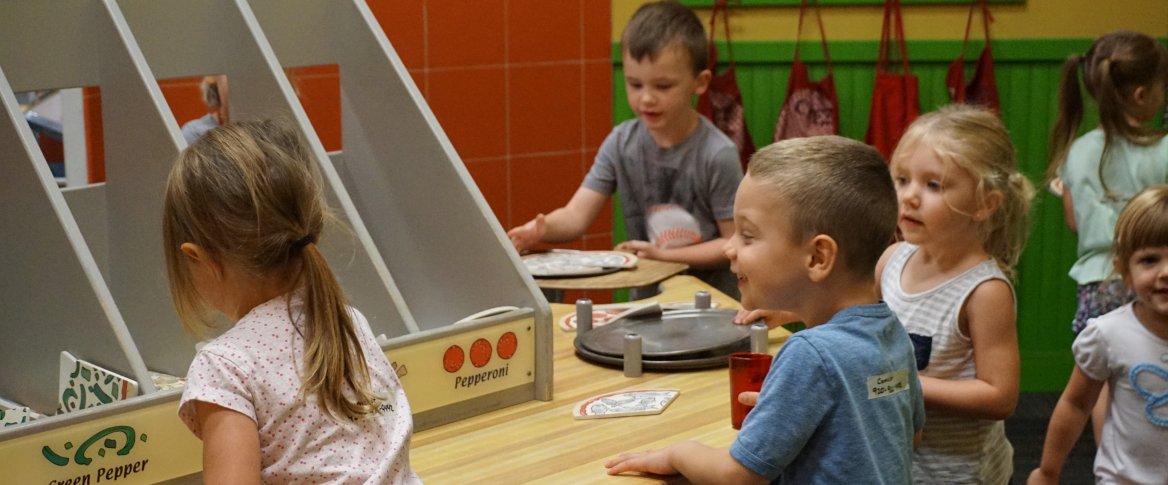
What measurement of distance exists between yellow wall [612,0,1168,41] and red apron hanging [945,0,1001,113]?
36mm

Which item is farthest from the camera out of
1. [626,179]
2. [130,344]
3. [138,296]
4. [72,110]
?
[72,110]

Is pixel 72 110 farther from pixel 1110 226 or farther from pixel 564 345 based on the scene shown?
pixel 1110 226

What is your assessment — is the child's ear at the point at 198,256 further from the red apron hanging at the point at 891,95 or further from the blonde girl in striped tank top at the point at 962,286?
the red apron hanging at the point at 891,95

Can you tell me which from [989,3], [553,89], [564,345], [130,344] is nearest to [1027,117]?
[989,3]

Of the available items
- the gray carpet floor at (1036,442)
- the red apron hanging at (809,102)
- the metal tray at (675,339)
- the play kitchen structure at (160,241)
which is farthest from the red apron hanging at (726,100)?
the play kitchen structure at (160,241)

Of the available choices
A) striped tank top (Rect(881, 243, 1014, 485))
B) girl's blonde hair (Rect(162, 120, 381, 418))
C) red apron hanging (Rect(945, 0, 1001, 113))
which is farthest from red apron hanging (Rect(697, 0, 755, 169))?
girl's blonde hair (Rect(162, 120, 381, 418))

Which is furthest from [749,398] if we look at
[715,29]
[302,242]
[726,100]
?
[715,29]

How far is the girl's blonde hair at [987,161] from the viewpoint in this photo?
88.0 inches

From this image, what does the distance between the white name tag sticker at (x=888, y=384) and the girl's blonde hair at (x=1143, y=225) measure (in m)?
0.94

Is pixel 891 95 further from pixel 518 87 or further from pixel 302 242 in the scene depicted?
pixel 302 242

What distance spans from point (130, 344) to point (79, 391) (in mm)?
135

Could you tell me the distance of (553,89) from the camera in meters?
4.90

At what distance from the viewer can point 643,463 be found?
1908 millimetres

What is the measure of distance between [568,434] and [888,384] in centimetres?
64
